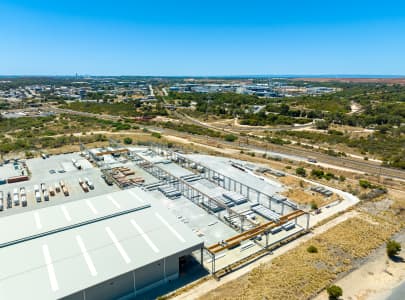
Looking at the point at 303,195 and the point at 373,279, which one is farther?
the point at 303,195

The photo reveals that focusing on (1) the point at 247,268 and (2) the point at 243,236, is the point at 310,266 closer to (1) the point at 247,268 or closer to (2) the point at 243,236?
(1) the point at 247,268

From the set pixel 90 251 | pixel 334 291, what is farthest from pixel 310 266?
pixel 90 251

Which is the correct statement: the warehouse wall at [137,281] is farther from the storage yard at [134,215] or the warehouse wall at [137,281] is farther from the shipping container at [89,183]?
the shipping container at [89,183]

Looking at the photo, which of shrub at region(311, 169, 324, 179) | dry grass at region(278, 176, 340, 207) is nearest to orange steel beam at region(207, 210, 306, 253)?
dry grass at region(278, 176, 340, 207)

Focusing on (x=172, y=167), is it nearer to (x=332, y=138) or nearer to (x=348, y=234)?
(x=348, y=234)

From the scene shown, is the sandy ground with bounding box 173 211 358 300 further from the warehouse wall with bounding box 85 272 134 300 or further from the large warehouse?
the warehouse wall with bounding box 85 272 134 300

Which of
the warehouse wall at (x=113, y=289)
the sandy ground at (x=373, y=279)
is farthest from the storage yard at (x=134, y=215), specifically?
the sandy ground at (x=373, y=279)

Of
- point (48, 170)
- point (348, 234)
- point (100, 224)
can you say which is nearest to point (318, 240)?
point (348, 234)
